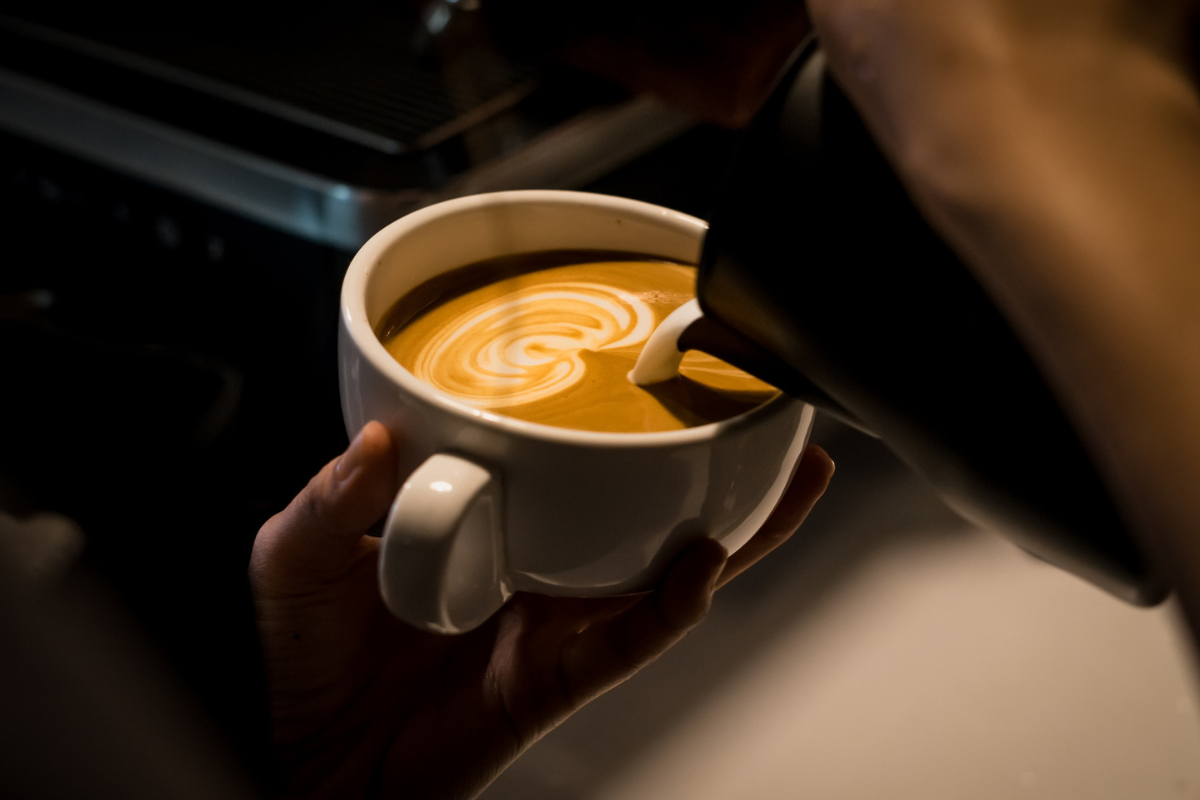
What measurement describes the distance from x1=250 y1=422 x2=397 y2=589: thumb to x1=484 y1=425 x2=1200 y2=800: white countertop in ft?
0.70

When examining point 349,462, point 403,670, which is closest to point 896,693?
point 403,670

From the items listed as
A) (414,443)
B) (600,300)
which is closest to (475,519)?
(414,443)

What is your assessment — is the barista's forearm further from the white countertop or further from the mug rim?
the white countertop

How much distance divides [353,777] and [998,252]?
44 centimetres

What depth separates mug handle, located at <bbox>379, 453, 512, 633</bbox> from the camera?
330 millimetres

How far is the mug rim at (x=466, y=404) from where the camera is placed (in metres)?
0.34

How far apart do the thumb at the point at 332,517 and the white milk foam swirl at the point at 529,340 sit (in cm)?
5

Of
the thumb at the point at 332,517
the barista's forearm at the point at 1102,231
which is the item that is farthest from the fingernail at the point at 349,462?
the barista's forearm at the point at 1102,231

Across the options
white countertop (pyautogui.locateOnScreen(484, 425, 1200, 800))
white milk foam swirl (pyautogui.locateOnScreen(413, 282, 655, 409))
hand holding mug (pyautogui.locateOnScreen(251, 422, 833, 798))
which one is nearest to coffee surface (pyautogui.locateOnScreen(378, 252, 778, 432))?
white milk foam swirl (pyautogui.locateOnScreen(413, 282, 655, 409))

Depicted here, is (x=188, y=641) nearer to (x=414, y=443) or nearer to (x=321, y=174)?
(x=414, y=443)

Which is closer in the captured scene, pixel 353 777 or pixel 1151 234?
pixel 1151 234

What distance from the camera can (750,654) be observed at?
27.0 inches

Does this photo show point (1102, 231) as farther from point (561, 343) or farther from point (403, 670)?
point (403, 670)

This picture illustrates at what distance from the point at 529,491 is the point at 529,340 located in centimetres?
13
